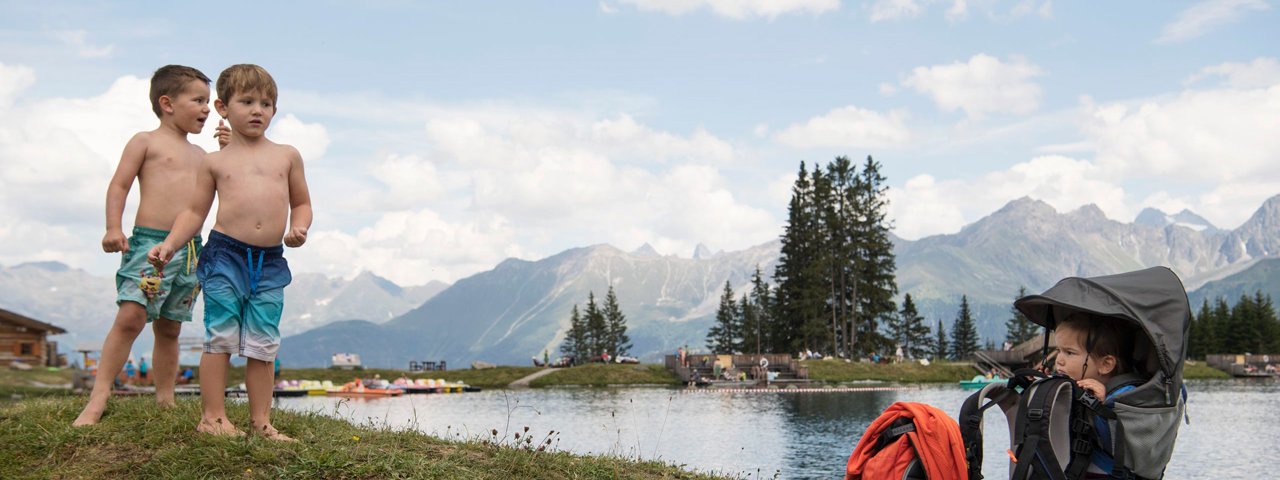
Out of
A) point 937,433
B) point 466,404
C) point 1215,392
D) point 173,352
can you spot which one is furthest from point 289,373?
point 937,433

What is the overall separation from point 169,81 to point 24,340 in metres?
47.4

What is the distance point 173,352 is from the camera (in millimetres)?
9039

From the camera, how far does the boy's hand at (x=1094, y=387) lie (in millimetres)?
4888

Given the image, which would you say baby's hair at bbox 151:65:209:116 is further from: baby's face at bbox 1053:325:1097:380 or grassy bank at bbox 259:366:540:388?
grassy bank at bbox 259:366:540:388

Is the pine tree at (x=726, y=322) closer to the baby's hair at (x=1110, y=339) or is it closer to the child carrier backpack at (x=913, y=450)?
the child carrier backpack at (x=913, y=450)

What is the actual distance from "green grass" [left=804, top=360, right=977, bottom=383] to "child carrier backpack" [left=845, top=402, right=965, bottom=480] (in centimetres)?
5625

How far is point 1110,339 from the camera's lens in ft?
16.6

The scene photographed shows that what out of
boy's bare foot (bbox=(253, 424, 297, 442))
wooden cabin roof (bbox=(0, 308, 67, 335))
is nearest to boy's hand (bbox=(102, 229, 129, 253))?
boy's bare foot (bbox=(253, 424, 297, 442))

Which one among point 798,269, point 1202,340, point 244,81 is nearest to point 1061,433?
point 244,81

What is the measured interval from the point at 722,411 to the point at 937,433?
92.3 feet

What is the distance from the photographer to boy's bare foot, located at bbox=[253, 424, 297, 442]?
7.44m

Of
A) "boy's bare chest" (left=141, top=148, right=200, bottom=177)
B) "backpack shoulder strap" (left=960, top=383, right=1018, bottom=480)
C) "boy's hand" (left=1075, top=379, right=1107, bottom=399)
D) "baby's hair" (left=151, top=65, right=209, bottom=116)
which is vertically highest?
"baby's hair" (left=151, top=65, right=209, bottom=116)

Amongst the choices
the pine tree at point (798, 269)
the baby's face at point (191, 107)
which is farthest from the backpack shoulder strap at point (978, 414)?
the pine tree at point (798, 269)

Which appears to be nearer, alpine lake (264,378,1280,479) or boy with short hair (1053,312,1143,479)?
boy with short hair (1053,312,1143,479)
